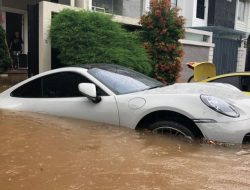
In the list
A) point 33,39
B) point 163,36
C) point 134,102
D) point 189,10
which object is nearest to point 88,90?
point 134,102

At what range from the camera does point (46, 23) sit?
420 inches

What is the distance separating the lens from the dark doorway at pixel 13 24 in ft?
56.1

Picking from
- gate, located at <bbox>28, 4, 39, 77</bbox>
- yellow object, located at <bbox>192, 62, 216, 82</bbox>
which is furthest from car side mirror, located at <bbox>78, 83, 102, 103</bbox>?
gate, located at <bbox>28, 4, 39, 77</bbox>

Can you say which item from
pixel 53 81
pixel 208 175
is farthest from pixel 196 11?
pixel 208 175

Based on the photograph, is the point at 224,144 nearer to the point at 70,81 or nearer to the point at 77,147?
the point at 77,147

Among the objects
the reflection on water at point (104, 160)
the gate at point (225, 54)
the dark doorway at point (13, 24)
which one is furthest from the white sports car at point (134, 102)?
the gate at point (225, 54)

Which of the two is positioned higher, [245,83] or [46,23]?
[46,23]

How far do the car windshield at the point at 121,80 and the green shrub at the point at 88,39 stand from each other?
3744 mm

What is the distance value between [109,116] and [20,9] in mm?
13053

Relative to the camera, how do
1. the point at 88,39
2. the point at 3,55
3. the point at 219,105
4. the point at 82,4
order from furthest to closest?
the point at 82,4 < the point at 3,55 < the point at 88,39 < the point at 219,105

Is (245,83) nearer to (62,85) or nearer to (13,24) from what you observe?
(62,85)

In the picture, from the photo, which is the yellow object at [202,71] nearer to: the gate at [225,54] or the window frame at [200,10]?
the gate at [225,54]

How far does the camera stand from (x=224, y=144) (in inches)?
187

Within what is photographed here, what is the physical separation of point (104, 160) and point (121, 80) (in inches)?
72.4
